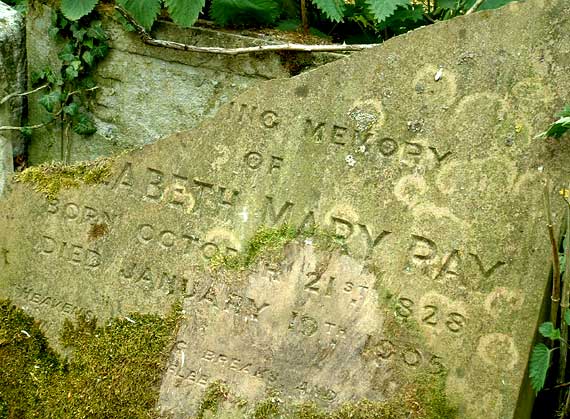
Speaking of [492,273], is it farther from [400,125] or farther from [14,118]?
[14,118]

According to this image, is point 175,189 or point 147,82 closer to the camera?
A: point 175,189

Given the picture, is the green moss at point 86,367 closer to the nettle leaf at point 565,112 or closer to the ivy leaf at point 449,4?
the nettle leaf at point 565,112

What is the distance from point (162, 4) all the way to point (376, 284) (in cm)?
Result: 142

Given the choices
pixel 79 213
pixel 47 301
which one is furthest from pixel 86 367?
pixel 79 213

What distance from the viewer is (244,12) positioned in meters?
3.19

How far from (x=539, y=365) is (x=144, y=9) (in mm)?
1760

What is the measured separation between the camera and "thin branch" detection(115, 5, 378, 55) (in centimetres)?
300

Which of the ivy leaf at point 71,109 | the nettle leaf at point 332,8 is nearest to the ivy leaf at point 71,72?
the ivy leaf at point 71,109

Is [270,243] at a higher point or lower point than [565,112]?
lower

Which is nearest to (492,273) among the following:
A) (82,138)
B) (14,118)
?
(82,138)

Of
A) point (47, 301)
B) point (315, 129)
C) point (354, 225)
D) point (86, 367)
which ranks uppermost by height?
point (315, 129)

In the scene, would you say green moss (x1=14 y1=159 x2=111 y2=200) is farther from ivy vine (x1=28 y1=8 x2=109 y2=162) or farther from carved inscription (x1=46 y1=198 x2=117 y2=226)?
ivy vine (x1=28 y1=8 x2=109 y2=162)

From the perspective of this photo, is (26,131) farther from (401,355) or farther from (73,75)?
(401,355)

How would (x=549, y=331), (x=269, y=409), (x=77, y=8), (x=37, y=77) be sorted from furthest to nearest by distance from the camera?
(x=37, y=77) < (x=77, y=8) < (x=269, y=409) < (x=549, y=331)
